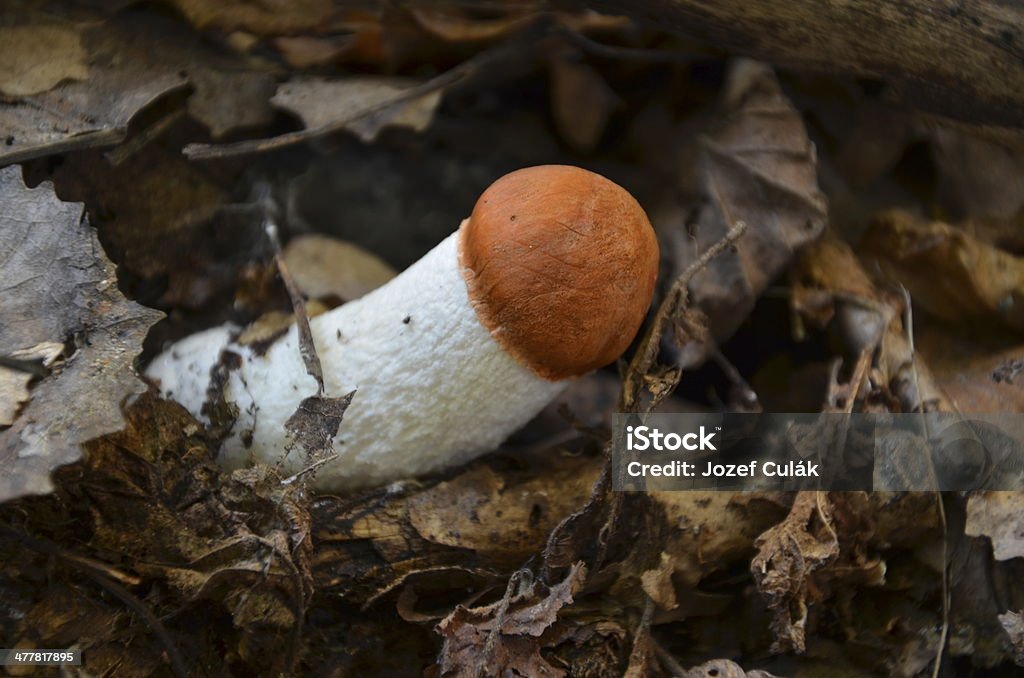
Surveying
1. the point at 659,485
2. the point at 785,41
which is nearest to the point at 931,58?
the point at 785,41

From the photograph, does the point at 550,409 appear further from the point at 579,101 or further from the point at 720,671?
the point at 579,101

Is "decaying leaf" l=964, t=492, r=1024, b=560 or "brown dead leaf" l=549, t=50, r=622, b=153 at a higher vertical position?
"brown dead leaf" l=549, t=50, r=622, b=153

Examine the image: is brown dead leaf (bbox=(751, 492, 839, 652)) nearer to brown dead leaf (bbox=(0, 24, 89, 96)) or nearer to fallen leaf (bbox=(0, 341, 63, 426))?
fallen leaf (bbox=(0, 341, 63, 426))

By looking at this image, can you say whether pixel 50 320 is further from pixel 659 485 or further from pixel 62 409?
pixel 659 485

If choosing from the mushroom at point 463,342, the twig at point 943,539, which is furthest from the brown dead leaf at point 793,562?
the mushroom at point 463,342

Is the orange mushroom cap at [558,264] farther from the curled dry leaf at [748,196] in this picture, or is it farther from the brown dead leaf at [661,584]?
the curled dry leaf at [748,196]

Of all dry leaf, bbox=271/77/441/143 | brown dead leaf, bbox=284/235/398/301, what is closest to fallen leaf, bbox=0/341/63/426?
brown dead leaf, bbox=284/235/398/301
